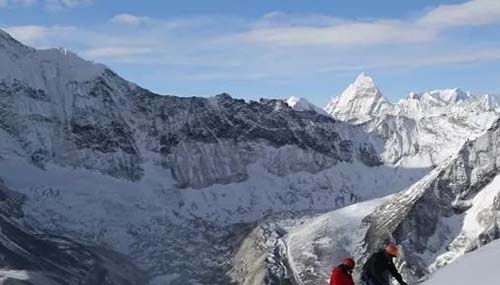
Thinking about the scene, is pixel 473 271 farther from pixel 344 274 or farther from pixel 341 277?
pixel 341 277

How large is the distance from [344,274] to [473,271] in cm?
611

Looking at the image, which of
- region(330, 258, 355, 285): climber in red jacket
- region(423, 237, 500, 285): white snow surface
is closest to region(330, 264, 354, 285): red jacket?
region(330, 258, 355, 285): climber in red jacket

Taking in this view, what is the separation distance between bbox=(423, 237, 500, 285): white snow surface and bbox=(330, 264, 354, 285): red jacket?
→ 3.81 metres

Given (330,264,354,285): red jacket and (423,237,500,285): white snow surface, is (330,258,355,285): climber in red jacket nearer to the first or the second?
(330,264,354,285): red jacket

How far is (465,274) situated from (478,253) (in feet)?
21.2

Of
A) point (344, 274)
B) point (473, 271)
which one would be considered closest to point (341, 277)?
point (344, 274)

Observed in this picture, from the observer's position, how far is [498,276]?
1292 inches

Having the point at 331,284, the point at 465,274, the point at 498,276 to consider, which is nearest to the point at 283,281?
the point at 331,284

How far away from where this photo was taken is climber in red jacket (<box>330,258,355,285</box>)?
3922 centimetres

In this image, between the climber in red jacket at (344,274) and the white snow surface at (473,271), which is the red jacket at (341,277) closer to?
the climber in red jacket at (344,274)

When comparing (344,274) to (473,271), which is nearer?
(473,271)

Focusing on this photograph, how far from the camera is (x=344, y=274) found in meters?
39.4

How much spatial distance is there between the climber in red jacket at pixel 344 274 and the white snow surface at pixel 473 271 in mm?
3764

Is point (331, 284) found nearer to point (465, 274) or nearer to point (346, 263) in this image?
point (346, 263)
